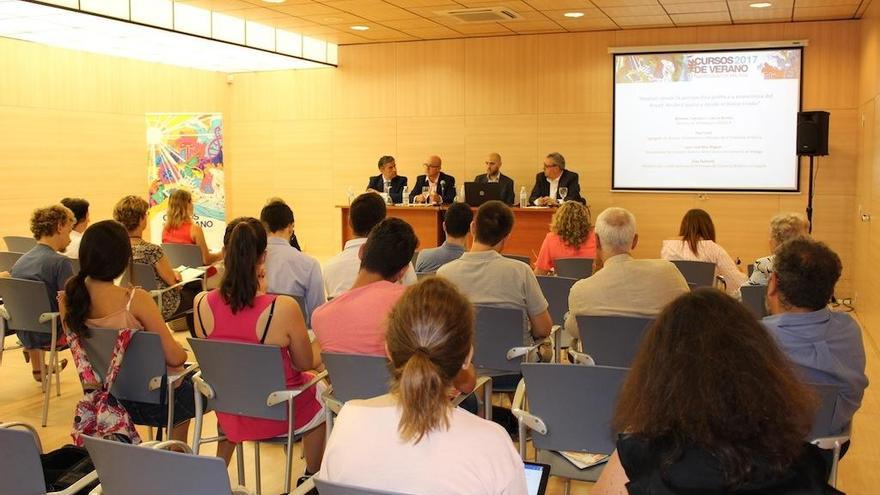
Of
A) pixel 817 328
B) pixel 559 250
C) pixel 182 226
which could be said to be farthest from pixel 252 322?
pixel 182 226

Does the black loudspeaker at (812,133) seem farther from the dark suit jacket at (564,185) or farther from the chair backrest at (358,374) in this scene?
the chair backrest at (358,374)

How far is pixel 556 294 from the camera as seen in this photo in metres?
5.51

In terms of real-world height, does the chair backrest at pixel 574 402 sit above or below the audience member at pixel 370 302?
below

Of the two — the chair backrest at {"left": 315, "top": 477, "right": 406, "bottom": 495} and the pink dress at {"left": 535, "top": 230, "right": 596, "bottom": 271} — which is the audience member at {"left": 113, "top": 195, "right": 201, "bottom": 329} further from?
the chair backrest at {"left": 315, "top": 477, "right": 406, "bottom": 495}

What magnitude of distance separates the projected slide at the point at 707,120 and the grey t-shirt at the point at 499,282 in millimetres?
7039

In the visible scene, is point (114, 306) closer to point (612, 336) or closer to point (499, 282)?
point (499, 282)

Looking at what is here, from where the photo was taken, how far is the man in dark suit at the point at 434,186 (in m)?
11.0

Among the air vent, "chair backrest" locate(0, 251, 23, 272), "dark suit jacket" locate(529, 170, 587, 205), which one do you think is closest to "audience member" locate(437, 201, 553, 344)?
"chair backrest" locate(0, 251, 23, 272)

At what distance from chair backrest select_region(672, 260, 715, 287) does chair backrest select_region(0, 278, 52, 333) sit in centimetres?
426

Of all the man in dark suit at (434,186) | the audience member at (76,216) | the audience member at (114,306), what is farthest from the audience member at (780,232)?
the man in dark suit at (434,186)

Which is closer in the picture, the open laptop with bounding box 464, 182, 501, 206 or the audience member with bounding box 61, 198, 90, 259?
the audience member with bounding box 61, 198, 90, 259

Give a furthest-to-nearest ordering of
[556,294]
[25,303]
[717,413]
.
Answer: [556,294] → [25,303] → [717,413]

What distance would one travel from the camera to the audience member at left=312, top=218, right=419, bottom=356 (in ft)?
11.7

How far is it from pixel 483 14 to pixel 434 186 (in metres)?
2.48
